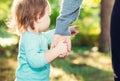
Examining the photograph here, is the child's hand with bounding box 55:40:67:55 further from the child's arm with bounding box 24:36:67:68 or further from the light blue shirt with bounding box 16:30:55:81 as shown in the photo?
the light blue shirt with bounding box 16:30:55:81

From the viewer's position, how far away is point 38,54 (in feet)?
9.68

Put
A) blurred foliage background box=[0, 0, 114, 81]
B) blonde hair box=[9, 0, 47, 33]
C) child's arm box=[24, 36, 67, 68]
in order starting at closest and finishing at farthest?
child's arm box=[24, 36, 67, 68], blonde hair box=[9, 0, 47, 33], blurred foliage background box=[0, 0, 114, 81]

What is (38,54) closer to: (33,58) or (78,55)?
(33,58)

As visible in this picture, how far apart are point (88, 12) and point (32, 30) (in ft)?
19.5

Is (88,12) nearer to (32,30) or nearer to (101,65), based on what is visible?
(101,65)

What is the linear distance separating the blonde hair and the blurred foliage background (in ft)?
7.20

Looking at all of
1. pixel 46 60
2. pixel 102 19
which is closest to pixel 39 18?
pixel 46 60

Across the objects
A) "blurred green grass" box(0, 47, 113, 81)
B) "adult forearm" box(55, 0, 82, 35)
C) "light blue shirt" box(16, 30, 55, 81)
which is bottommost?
"blurred green grass" box(0, 47, 113, 81)

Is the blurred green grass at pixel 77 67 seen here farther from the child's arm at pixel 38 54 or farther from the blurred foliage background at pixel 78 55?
the child's arm at pixel 38 54

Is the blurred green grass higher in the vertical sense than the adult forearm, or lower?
lower

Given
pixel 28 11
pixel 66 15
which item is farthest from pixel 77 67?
pixel 66 15

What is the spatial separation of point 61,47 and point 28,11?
1.25 ft

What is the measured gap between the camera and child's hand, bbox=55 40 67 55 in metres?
2.95

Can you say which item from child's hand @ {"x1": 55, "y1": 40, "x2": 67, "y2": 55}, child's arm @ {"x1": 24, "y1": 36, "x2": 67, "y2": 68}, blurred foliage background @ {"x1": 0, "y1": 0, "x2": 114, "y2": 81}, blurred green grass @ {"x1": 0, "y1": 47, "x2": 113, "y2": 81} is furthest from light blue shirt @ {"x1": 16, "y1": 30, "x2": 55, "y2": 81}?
blurred green grass @ {"x1": 0, "y1": 47, "x2": 113, "y2": 81}
